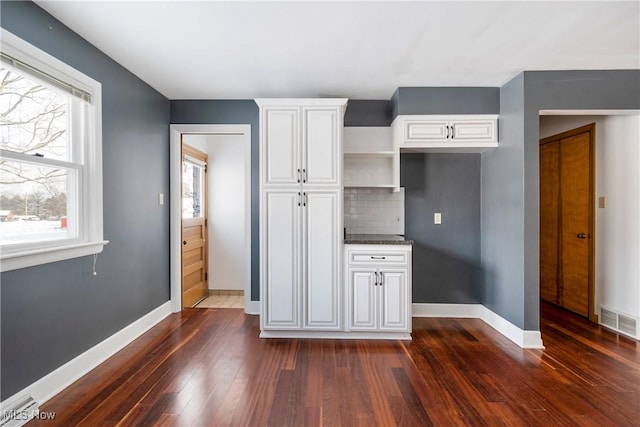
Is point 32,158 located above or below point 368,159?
below

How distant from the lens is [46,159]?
2.08 meters

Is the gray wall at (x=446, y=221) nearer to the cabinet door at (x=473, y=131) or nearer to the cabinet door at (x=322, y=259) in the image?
the cabinet door at (x=473, y=131)

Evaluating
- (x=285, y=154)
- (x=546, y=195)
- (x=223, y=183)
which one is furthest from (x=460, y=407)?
(x=223, y=183)

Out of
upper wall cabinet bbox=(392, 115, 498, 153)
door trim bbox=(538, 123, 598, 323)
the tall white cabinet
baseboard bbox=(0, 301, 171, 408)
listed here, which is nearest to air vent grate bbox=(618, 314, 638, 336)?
door trim bbox=(538, 123, 598, 323)

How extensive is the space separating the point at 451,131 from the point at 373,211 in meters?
1.14

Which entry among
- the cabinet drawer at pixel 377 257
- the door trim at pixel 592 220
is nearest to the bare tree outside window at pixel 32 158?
the cabinet drawer at pixel 377 257

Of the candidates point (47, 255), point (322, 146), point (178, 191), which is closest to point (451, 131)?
point (322, 146)

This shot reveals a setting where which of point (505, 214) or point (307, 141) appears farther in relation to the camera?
point (505, 214)

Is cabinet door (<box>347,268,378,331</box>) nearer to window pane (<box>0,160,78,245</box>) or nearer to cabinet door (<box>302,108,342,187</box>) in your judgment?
cabinet door (<box>302,108,342,187</box>)

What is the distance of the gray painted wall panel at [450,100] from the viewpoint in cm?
324

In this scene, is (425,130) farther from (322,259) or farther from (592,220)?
(592,220)

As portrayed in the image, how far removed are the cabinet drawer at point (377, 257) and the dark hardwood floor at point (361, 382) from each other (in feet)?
2.38

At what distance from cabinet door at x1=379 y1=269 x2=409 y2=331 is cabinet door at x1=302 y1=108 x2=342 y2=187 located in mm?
995

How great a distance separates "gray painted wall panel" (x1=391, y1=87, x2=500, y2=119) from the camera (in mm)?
3238
